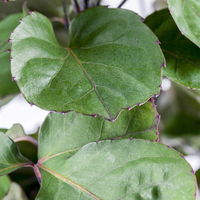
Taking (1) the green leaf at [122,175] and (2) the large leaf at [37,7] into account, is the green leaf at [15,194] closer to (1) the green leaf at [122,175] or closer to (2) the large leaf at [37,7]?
(1) the green leaf at [122,175]

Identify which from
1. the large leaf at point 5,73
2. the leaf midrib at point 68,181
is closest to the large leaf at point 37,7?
the large leaf at point 5,73

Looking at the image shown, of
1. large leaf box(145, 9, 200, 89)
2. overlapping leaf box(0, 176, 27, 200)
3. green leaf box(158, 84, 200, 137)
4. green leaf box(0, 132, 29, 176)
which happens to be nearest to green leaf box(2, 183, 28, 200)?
overlapping leaf box(0, 176, 27, 200)

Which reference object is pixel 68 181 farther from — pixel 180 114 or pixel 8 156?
pixel 180 114

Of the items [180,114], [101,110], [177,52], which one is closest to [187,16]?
[177,52]

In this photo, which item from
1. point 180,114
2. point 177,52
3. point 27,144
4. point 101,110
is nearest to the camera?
point 101,110

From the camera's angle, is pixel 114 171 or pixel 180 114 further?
pixel 180 114

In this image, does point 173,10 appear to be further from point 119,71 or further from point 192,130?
point 192,130

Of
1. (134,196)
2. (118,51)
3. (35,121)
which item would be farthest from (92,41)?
(35,121)
